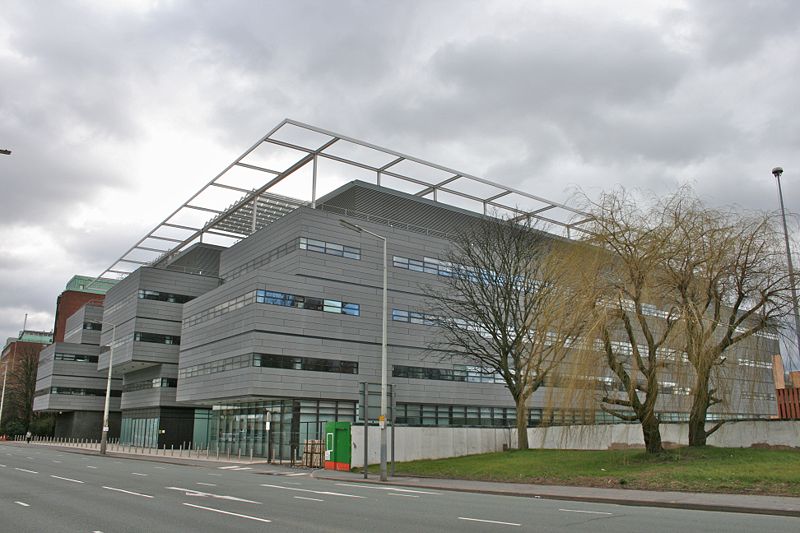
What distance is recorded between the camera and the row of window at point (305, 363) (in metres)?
47.4

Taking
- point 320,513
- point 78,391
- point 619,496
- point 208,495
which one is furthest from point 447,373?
point 78,391

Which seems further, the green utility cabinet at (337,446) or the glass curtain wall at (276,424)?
the glass curtain wall at (276,424)

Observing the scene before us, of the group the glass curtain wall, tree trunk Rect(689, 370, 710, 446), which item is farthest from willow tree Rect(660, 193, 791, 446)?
the glass curtain wall

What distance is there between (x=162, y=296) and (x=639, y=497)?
6216 centimetres

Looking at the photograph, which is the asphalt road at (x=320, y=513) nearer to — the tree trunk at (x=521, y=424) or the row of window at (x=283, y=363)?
the tree trunk at (x=521, y=424)

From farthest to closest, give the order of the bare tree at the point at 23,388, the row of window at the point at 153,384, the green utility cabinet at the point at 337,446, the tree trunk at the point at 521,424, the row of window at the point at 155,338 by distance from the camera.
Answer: the bare tree at the point at 23,388 → the row of window at the point at 153,384 → the row of window at the point at 155,338 → the tree trunk at the point at 521,424 → the green utility cabinet at the point at 337,446

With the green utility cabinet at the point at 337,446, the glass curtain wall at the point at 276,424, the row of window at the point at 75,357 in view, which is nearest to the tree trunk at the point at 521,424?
the green utility cabinet at the point at 337,446

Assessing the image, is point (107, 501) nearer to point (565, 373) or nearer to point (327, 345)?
point (565, 373)

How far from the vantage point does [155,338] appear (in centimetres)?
6894

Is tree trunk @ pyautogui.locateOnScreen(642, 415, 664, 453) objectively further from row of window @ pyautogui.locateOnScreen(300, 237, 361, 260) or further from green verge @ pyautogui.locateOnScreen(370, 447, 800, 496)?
row of window @ pyautogui.locateOnScreen(300, 237, 361, 260)

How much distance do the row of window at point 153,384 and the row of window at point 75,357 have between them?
55.7 feet

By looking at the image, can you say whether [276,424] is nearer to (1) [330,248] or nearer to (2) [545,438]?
(1) [330,248]

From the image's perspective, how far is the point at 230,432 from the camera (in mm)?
54500

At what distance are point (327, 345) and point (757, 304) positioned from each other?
33.2 meters
